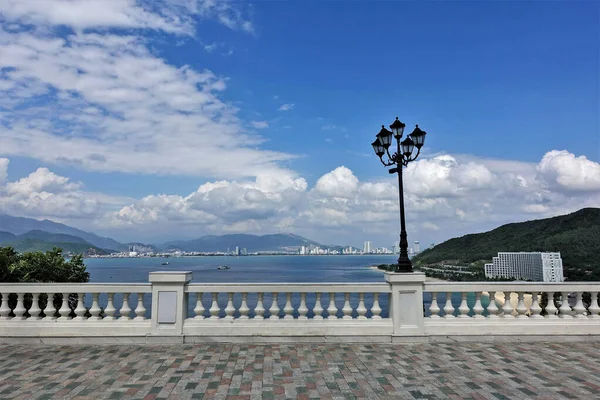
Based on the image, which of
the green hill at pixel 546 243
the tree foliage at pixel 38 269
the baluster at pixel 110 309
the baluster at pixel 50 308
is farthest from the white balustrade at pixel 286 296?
the green hill at pixel 546 243

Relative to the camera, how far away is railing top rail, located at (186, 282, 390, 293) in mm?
7805

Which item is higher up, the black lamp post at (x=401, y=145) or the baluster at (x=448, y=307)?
the black lamp post at (x=401, y=145)

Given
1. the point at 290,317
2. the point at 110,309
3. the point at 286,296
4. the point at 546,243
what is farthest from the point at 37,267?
the point at 546,243

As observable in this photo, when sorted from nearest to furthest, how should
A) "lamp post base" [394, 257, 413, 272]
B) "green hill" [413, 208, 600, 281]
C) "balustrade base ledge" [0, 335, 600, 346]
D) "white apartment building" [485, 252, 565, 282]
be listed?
"balustrade base ledge" [0, 335, 600, 346], "lamp post base" [394, 257, 413, 272], "white apartment building" [485, 252, 565, 282], "green hill" [413, 208, 600, 281]

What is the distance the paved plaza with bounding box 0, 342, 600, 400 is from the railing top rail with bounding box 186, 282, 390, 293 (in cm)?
107

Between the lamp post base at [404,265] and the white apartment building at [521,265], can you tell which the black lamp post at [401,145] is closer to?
the lamp post base at [404,265]

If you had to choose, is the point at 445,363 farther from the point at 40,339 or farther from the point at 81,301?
the point at 40,339

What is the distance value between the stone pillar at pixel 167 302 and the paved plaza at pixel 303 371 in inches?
16.0

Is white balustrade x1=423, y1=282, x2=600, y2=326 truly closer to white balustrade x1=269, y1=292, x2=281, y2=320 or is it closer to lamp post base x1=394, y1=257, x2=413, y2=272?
lamp post base x1=394, y1=257, x2=413, y2=272

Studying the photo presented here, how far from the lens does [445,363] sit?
651 cm

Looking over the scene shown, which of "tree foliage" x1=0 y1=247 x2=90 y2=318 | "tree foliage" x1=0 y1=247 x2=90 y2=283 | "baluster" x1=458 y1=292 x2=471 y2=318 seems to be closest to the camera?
"baluster" x1=458 y1=292 x2=471 y2=318

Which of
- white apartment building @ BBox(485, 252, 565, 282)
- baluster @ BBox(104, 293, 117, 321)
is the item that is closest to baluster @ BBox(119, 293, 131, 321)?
baluster @ BBox(104, 293, 117, 321)

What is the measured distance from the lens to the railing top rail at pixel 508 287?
7949mm

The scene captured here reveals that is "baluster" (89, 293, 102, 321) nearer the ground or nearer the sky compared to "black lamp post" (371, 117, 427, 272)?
nearer the ground
